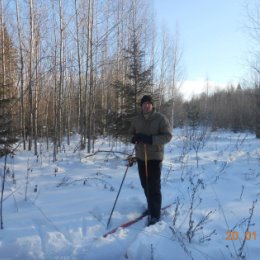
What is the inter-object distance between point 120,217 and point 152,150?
1.14 m

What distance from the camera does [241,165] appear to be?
819 cm

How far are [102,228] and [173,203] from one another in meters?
1.53

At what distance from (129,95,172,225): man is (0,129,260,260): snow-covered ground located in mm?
314

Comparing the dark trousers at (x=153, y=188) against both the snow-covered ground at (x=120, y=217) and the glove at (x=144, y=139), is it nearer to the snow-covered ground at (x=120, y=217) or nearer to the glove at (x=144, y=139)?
the snow-covered ground at (x=120, y=217)

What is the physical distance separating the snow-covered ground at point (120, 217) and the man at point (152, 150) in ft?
Answer: 1.03

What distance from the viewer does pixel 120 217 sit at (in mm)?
4078

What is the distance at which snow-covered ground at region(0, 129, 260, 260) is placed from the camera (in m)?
3.12

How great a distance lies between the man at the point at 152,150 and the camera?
13.1 ft

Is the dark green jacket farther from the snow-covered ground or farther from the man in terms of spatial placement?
the snow-covered ground

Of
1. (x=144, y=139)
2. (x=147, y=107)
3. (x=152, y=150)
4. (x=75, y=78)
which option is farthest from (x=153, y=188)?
(x=75, y=78)
